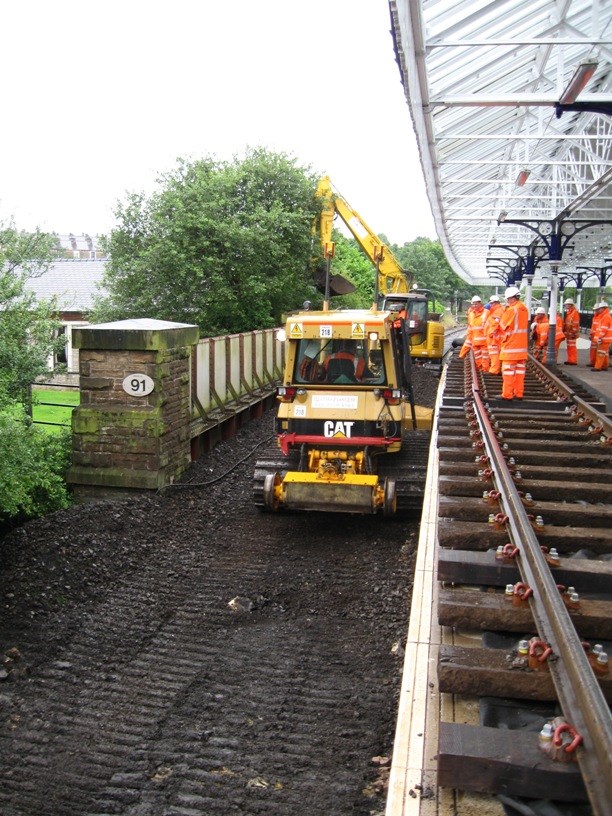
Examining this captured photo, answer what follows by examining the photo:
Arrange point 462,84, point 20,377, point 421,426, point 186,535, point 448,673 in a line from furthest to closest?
point 421,426
point 20,377
point 462,84
point 186,535
point 448,673

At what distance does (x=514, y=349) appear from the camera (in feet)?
35.2

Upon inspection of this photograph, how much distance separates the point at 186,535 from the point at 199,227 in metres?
14.9

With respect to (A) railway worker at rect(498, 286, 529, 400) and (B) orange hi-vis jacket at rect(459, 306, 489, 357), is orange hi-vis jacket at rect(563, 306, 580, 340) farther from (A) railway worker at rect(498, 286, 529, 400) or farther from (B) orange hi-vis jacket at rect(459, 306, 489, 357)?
(A) railway worker at rect(498, 286, 529, 400)

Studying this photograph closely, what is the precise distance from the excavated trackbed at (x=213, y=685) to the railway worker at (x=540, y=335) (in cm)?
1355

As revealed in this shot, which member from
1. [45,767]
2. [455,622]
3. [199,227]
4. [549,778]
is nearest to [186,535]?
[45,767]

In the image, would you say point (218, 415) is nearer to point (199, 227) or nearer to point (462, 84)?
point (462, 84)

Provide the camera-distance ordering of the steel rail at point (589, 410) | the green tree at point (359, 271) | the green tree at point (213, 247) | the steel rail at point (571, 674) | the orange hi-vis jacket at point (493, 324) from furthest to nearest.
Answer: the green tree at point (359, 271)
the green tree at point (213, 247)
the orange hi-vis jacket at point (493, 324)
the steel rail at point (589, 410)
the steel rail at point (571, 674)

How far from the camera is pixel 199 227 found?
73.9 feet

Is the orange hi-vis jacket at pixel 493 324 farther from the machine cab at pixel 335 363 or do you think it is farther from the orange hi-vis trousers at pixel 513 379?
the machine cab at pixel 335 363

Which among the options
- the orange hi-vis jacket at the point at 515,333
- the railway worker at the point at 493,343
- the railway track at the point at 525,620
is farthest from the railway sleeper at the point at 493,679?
the railway worker at the point at 493,343

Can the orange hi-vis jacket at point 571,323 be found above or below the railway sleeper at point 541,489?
above

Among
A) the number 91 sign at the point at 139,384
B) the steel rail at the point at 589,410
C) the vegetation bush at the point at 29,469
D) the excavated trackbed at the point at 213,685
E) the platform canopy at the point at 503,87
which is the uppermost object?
the platform canopy at the point at 503,87

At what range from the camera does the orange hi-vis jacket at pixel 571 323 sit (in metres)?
20.1

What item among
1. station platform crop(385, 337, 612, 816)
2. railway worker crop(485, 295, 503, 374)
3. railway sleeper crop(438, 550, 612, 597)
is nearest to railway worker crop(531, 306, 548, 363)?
railway worker crop(485, 295, 503, 374)
